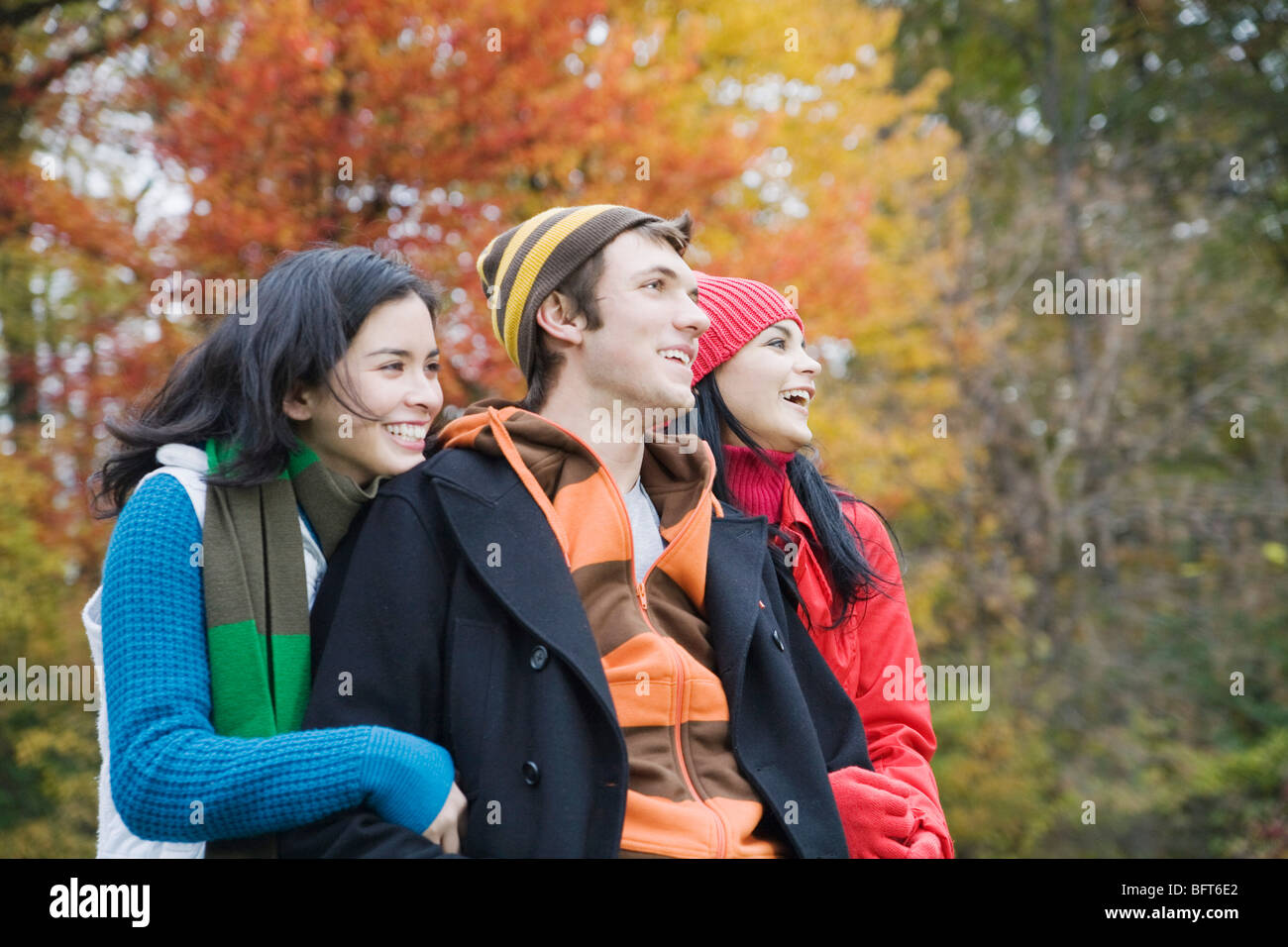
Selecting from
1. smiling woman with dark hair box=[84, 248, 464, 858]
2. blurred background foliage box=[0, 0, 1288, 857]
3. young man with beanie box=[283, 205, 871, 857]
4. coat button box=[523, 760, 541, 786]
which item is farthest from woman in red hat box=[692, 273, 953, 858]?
blurred background foliage box=[0, 0, 1288, 857]

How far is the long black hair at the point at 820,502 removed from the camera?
9.82 feet

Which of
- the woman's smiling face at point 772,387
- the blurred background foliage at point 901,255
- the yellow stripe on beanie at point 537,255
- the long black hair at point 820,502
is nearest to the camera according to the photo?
the yellow stripe on beanie at point 537,255

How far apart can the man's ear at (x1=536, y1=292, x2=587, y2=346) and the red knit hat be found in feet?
1.86

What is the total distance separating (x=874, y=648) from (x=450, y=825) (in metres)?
1.24

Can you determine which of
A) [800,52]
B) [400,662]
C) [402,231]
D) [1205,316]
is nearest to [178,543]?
[400,662]

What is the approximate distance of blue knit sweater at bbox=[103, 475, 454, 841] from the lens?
198 centimetres

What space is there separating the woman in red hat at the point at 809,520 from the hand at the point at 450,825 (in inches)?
33.2

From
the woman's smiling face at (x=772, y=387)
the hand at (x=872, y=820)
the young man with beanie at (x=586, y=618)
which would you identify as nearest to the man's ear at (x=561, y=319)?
the young man with beanie at (x=586, y=618)

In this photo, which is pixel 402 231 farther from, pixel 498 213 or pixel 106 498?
pixel 106 498

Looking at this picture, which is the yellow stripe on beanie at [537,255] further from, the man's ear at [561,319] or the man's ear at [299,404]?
the man's ear at [299,404]

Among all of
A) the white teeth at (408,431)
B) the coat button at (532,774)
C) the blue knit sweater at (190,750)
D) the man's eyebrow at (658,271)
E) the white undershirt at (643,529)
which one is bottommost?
the coat button at (532,774)

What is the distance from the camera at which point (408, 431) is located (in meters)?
2.50

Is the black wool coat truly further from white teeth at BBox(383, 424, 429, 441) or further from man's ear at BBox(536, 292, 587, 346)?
man's ear at BBox(536, 292, 587, 346)

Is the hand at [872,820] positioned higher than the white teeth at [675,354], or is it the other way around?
the white teeth at [675,354]
